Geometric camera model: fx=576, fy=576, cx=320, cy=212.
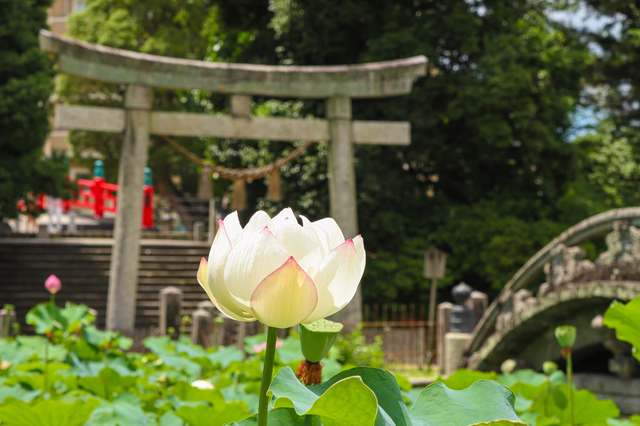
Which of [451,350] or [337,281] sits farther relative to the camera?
→ [451,350]

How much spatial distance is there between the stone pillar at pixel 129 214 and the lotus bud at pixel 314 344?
20.9 ft

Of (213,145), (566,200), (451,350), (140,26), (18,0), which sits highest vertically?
(140,26)

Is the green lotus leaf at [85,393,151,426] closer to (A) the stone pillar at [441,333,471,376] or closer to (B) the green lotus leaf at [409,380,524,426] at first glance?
(B) the green lotus leaf at [409,380,524,426]

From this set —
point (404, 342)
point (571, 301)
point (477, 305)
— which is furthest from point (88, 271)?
point (571, 301)

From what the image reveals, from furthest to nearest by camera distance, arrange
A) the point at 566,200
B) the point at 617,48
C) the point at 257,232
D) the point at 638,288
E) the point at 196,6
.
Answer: the point at 196,6 → the point at 617,48 → the point at 566,200 → the point at 638,288 → the point at 257,232

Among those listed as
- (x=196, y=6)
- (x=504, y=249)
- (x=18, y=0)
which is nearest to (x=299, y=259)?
(x=504, y=249)

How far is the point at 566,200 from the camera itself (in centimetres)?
1184

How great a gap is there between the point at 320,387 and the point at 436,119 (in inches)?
462

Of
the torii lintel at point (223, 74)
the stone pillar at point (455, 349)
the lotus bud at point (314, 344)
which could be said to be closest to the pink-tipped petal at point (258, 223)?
the lotus bud at point (314, 344)

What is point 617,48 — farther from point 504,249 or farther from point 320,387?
point 320,387

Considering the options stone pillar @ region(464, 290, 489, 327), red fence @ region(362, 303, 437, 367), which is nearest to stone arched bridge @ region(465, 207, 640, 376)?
stone pillar @ region(464, 290, 489, 327)

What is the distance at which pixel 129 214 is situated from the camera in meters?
6.74

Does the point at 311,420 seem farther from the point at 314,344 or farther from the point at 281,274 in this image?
the point at 281,274

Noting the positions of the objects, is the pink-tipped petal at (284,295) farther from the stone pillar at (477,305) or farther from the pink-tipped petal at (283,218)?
the stone pillar at (477,305)
